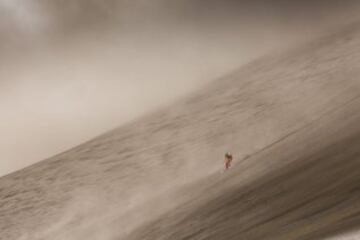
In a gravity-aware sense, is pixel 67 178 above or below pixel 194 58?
below

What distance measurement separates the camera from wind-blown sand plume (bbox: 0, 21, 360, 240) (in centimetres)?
283

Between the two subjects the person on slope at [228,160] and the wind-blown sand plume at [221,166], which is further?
the person on slope at [228,160]

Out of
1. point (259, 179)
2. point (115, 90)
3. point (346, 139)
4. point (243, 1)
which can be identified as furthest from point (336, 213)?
point (243, 1)

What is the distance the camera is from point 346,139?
10.6 ft

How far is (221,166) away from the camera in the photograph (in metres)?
4.82

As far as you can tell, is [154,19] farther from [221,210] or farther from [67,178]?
[221,210]

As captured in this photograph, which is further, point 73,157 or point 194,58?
point 194,58

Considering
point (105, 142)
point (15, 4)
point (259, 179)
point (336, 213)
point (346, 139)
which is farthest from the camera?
point (15, 4)

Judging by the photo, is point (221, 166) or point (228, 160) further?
point (221, 166)

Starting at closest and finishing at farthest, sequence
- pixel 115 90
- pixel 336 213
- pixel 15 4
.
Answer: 1. pixel 336 213
2. pixel 115 90
3. pixel 15 4

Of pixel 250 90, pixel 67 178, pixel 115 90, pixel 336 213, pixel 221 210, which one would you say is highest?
pixel 115 90

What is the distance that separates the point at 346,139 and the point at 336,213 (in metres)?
1.23

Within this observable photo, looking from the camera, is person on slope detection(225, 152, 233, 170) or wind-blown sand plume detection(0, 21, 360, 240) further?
person on slope detection(225, 152, 233, 170)

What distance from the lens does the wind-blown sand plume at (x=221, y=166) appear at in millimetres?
2828
